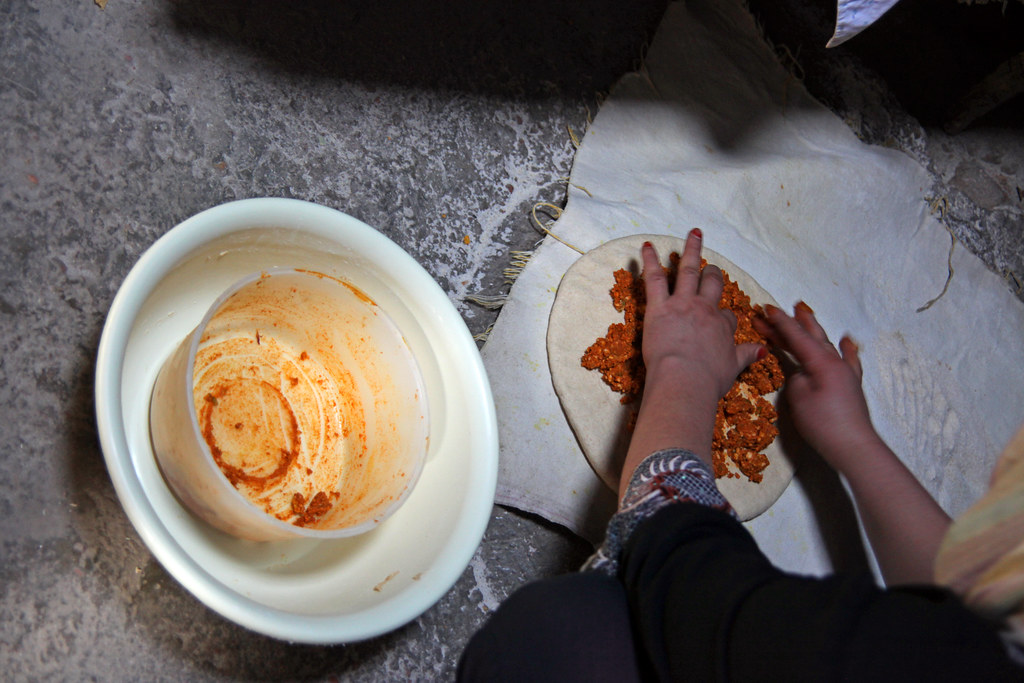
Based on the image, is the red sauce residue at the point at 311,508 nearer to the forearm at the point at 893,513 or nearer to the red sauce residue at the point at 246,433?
the red sauce residue at the point at 246,433

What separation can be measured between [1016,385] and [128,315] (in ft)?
4.80

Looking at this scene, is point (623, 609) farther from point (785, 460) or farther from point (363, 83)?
point (363, 83)

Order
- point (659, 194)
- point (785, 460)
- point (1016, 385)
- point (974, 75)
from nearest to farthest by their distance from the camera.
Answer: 1. point (785, 460)
2. point (659, 194)
3. point (1016, 385)
4. point (974, 75)

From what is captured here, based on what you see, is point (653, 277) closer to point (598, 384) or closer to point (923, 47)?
point (598, 384)

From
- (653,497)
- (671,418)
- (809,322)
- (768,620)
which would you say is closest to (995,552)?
(768,620)

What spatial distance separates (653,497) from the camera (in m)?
0.73

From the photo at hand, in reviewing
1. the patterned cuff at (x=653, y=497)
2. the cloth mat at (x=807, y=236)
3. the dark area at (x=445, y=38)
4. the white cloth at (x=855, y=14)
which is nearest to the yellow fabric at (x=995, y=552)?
the patterned cuff at (x=653, y=497)

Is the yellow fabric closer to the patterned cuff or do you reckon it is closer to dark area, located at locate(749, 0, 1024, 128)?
the patterned cuff

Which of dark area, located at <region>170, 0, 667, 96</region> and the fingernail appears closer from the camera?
dark area, located at <region>170, 0, 667, 96</region>

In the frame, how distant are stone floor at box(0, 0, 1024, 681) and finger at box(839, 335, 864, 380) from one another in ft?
1.67

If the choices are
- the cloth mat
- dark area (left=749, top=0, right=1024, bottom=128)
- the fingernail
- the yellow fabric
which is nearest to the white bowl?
the cloth mat

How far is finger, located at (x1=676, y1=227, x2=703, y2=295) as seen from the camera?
992 mm

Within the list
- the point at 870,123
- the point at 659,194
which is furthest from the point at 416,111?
the point at 870,123

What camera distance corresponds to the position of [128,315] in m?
0.58
